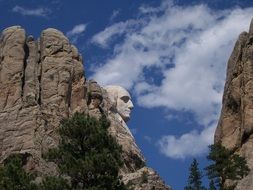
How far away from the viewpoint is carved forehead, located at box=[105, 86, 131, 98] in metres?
113

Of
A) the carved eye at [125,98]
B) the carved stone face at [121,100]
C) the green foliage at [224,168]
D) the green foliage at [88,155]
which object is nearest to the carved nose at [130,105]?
the carved stone face at [121,100]

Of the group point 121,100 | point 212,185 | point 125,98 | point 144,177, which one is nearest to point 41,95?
point 144,177

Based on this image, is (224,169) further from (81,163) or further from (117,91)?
(117,91)

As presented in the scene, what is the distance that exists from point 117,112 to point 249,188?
62086 mm

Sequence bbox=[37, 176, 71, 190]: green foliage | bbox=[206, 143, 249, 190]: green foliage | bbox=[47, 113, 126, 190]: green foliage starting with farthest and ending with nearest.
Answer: bbox=[206, 143, 249, 190]: green foliage → bbox=[47, 113, 126, 190]: green foliage → bbox=[37, 176, 71, 190]: green foliage

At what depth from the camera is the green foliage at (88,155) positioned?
49125mm

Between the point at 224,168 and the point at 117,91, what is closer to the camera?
the point at 224,168

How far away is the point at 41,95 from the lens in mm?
89062

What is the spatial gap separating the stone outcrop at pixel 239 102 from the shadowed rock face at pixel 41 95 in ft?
39.9

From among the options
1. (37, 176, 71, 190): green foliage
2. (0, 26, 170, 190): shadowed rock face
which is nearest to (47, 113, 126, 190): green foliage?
(37, 176, 71, 190): green foliage

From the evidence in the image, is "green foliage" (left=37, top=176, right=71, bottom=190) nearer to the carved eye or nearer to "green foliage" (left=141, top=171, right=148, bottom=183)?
"green foliage" (left=141, top=171, right=148, bottom=183)

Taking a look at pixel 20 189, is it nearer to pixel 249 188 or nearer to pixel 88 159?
pixel 88 159

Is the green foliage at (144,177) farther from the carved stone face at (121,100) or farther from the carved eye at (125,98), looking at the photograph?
the carved eye at (125,98)

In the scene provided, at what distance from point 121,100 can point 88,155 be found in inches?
2496
